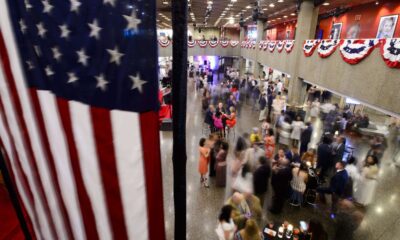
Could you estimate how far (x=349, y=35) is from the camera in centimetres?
1636

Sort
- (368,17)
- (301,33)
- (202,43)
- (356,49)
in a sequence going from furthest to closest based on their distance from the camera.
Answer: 1. (202,43)
2. (368,17)
3. (301,33)
4. (356,49)

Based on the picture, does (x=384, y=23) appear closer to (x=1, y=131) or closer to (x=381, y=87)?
(x=381, y=87)

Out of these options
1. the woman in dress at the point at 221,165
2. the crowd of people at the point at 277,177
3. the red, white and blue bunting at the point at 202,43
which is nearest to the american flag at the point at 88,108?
the crowd of people at the point at 277,177

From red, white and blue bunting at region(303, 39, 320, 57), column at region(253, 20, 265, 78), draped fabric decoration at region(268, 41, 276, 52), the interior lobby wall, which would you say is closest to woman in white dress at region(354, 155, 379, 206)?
red, white and blue bunting at region(303, 39, 320, 57)

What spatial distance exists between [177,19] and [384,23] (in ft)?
52.5

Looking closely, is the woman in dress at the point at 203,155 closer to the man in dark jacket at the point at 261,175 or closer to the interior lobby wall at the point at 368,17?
the man in dark jacket at the point at 261,175

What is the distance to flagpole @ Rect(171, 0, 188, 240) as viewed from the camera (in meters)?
1.28

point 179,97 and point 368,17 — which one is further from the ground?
point 368,17

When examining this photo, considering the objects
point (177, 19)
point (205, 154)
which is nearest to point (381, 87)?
point (205, 154)

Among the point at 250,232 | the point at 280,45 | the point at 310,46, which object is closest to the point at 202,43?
the point at 280,45

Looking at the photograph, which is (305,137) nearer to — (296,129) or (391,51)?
(296,129)

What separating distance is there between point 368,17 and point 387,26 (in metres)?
1.94

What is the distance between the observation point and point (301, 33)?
13.0 meters

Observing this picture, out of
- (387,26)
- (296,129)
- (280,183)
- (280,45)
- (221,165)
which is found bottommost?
(221,165)
